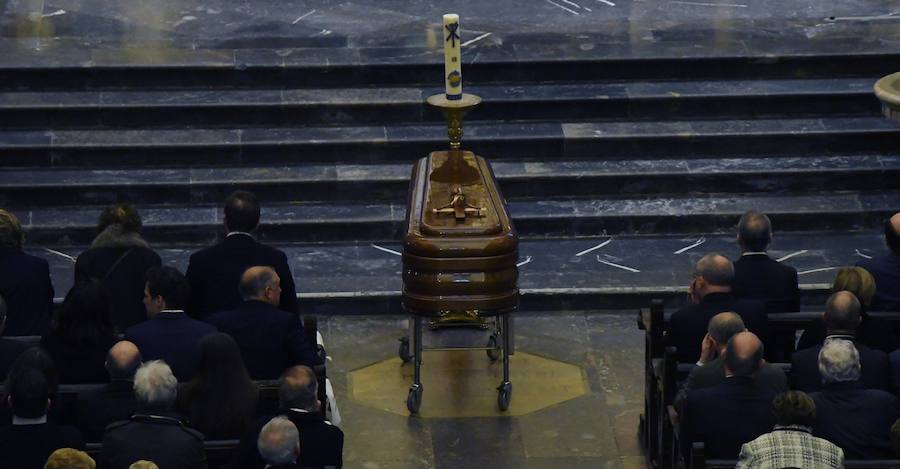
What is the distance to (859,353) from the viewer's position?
28.7 feet

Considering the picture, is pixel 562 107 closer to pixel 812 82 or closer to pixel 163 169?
pixel 812 82

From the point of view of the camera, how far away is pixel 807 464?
7758 millimetres

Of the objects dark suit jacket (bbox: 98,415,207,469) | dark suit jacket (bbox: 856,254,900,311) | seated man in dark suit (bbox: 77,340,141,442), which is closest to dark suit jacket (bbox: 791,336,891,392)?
dark suit jacket (bbox: 856,254,900,311)

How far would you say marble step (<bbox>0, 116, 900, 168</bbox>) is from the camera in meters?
13.3

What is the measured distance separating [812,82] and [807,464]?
21.6 feet

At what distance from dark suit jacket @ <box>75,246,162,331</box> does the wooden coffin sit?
1.40m

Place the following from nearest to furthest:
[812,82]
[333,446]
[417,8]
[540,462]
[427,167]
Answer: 1. [333,446]
2. [540,462]
3. [427,167]
4. [812,82]
5. [417,8]

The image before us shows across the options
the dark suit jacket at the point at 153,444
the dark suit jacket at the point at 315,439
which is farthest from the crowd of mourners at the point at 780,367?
the dark suit jacket at the point at 153,444

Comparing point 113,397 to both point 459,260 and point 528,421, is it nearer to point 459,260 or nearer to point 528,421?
point 459,260

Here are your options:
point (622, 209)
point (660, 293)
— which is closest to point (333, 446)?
point (660, 293)

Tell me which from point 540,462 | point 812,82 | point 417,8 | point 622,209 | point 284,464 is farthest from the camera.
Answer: point 417,8

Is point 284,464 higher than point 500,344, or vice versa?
point 284,464

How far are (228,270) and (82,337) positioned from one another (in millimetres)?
1063

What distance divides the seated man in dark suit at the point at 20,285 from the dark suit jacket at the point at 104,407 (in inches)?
49.9
